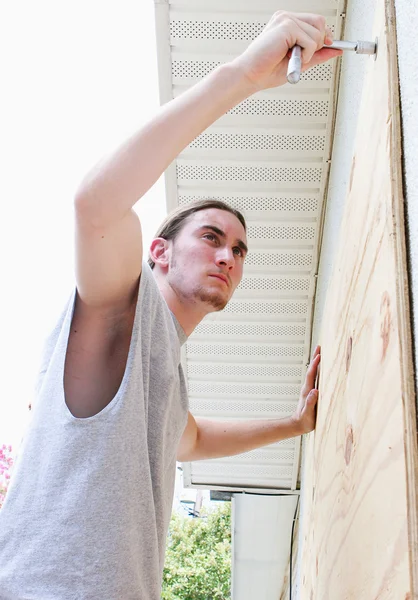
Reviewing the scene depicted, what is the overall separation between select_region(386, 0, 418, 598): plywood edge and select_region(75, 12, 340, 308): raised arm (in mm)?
346

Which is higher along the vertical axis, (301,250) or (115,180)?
(115,180)

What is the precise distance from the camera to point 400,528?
0.80 metres

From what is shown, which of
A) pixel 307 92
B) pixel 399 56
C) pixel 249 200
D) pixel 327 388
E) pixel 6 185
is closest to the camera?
pixel 399 56

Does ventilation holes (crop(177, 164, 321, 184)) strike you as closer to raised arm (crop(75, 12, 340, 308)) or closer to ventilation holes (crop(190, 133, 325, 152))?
ventilation holes (crop(190, 133, 325, 152))

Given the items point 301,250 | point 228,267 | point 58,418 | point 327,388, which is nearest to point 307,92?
point 301,250

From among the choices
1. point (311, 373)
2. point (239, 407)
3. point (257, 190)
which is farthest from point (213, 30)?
point (239, 407)

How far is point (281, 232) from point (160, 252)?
1.25 m

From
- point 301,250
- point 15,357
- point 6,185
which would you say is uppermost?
point 301,250

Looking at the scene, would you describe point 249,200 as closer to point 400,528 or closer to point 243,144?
point 243,144

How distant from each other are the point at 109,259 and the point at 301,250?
6.97ft

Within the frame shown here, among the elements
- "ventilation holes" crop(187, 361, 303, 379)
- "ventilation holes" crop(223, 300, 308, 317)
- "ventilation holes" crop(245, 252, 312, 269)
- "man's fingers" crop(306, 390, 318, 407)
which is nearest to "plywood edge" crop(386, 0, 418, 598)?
"man's fingers" crop(306, 390, 318, 407)

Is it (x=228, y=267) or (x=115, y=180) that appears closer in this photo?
(x=115, y=180)

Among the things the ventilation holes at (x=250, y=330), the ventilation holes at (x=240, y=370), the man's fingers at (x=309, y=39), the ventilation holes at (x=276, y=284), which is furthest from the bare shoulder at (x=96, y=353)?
the ventilation holes at (x=240, y=370)

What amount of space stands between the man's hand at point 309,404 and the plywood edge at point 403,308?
1573 millimetres
